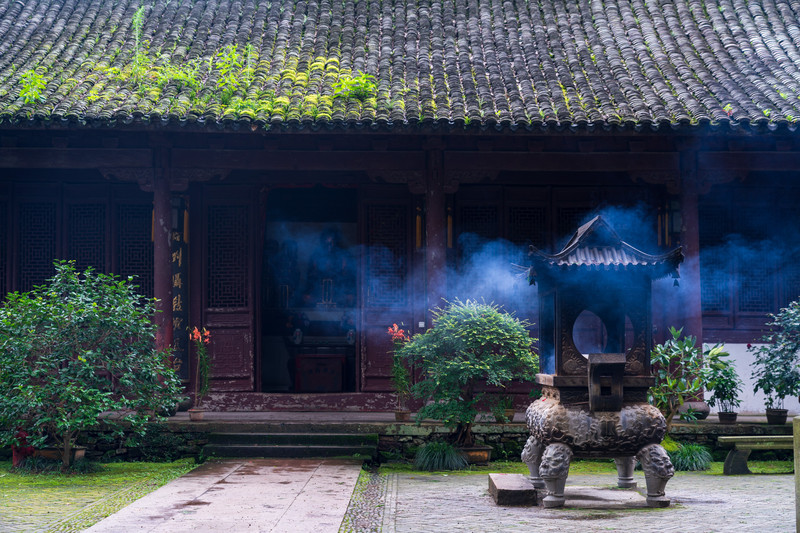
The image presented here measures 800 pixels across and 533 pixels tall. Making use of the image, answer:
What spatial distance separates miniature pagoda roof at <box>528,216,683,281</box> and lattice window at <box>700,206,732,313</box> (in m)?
4.40

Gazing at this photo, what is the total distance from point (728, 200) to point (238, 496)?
798 cm

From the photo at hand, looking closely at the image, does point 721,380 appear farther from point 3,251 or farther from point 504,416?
point 3,251

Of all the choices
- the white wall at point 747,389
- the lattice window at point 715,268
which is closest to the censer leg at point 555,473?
the white wall at point 747,389

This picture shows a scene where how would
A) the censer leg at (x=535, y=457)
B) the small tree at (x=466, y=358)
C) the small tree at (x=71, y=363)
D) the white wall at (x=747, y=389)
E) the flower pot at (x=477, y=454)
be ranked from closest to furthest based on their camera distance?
the censer leg at (x=535, y=457) → the small tree at (x=71, y=363) → the small tree at (x=466, y=358) → the flower pot at (x=477, y=454) → the white wall at (x=747, y=389)

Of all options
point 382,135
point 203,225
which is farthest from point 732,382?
point 203,225

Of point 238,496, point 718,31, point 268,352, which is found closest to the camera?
point 238,496

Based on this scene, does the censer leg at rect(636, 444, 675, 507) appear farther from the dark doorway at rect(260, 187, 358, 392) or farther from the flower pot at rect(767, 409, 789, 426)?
the dark doorway at rect(260, 187, 358, 392)

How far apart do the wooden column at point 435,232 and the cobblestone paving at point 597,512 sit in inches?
108

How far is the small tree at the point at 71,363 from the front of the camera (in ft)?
28.9

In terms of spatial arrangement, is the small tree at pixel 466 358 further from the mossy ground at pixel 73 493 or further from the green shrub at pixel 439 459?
the mossy ground at pixel 73 493

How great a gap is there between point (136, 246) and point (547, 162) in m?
5.78

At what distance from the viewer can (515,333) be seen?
9617 millimetres

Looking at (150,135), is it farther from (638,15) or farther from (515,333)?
(638,15)

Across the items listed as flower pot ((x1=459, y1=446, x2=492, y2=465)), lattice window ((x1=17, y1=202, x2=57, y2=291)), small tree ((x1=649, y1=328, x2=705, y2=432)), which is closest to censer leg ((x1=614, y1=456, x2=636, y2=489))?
small tree ((x1=649, y1=328, x2=705, y2=432))
